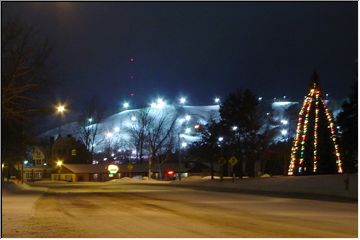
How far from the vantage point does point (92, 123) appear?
111562mm

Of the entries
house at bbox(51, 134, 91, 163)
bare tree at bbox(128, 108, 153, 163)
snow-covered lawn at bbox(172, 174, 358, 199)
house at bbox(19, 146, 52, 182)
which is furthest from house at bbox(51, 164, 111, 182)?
snow-covered lawn at bbox(172, 174, 358, 199)

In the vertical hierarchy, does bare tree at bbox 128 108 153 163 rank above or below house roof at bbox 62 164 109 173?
above

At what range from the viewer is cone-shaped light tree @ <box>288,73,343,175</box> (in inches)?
2221

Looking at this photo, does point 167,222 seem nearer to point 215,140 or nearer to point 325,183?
point 325,183

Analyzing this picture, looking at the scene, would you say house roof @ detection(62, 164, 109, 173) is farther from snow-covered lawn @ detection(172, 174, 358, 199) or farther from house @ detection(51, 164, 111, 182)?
snow-covered lawn @ detection(172, 174, 358, 199)

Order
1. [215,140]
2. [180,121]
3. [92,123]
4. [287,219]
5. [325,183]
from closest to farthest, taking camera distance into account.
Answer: [287,219], [325,183], [215,140], [92,123], [180,121]

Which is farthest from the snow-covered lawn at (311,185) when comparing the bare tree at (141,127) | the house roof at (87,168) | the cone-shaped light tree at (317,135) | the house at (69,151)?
the house at (69,151)

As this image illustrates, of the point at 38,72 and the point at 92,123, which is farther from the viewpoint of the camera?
the point at 92,123

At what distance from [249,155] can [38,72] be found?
171 feet

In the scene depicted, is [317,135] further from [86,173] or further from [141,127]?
[86,173]

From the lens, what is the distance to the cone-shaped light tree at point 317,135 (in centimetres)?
5641

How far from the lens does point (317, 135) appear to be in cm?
5688

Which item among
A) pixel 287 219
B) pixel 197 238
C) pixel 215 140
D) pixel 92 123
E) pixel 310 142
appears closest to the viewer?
pixel 197 238

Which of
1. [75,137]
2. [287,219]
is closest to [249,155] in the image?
[287,219]
